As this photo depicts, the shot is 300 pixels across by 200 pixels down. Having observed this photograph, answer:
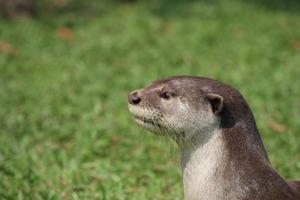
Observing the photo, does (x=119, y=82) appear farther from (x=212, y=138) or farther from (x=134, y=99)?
(x=212, y=138)

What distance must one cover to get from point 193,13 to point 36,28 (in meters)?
2.86

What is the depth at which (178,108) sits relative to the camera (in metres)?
3.84

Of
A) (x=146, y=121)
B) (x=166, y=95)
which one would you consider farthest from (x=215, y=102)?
(x=146, y=121)

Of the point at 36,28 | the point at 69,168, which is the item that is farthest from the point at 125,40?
the point at 69,168

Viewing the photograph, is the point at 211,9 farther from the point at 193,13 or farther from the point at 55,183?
the point at 55,183

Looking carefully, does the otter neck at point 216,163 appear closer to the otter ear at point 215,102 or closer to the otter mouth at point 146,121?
the otter ear at point 215,102

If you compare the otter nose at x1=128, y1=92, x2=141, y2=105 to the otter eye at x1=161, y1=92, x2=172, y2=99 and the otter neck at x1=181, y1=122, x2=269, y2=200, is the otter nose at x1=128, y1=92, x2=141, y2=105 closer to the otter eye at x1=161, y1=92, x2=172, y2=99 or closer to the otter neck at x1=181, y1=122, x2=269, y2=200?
the otter eye at x1=161, y1=92, x2=172, y2=99

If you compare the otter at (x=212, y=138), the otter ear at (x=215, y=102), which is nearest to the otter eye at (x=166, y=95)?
the otter at (x=212, y=138)

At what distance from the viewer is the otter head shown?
3754mm

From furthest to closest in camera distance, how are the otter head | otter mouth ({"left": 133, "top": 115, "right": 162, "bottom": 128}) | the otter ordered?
otter mouth ({"left": 133, "top": 115, "right": 162, "bottom": 128})
the otter head
the otter

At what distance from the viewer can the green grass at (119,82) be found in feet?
17.2

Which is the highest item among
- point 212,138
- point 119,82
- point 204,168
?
point 212,138

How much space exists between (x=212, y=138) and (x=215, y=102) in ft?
0.73

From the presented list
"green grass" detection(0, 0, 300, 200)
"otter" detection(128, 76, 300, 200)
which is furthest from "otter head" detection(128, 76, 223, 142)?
"green grass" detection(0, 0, 300, 200)
